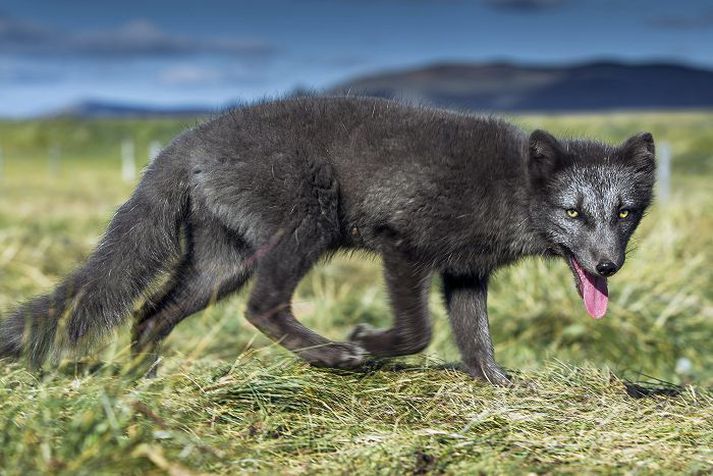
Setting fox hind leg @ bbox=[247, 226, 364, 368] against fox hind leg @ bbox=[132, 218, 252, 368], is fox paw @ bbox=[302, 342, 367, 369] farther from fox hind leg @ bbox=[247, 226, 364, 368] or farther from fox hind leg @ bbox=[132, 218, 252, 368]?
fox hind leg @ bbox=[132, 218, 252, 368]

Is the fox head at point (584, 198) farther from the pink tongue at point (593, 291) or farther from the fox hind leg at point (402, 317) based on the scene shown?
the fox hind leg at point (402, 317)

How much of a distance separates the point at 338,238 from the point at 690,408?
177cm

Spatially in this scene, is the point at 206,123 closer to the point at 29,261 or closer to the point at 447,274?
the point at 447,274

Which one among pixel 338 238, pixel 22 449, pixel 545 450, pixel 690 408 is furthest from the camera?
pixel 338 238

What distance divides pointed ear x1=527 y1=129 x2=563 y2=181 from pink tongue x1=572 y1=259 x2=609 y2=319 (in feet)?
1.56

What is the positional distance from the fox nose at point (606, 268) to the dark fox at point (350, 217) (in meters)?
0.01

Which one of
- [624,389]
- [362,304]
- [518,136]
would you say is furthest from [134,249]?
[362,304]

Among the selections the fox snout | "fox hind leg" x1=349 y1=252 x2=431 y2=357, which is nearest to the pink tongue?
the fox snout

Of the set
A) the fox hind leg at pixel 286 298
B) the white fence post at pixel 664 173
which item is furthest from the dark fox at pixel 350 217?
the white fence post at pixel 664 173

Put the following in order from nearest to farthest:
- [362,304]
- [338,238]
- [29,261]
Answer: [338,238]
[362,304]
[29,261]

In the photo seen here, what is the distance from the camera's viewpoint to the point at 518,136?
4.59 m

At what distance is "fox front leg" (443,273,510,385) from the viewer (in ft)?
14.5

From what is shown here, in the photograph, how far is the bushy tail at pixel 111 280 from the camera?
3.81m

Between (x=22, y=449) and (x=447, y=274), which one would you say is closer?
(x=22, y=449)
